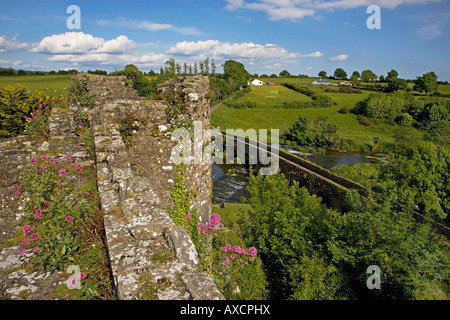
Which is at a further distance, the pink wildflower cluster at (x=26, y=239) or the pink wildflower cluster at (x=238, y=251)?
the pink wildflower cluster at (x=238, y=251)

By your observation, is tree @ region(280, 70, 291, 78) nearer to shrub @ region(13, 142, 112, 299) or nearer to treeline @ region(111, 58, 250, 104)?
treeline @ region(111, 58, 250, 104)

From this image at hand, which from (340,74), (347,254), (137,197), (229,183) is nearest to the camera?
(137,197)

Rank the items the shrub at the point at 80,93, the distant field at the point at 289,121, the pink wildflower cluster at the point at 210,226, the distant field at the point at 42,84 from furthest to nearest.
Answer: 1. the distant field at the point at 289,121
2. the distant field at the point at 42,84
3. the shrub at the point at 80,93
4. the pink wildflower cluster at the point at 210,226

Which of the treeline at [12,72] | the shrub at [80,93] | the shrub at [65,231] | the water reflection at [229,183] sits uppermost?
the treeline at [12,72]

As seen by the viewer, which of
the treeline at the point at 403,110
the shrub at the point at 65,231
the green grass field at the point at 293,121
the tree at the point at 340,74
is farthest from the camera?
the tree at the point at 340,74

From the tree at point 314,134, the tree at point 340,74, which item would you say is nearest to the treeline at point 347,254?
the tree at point 314,134

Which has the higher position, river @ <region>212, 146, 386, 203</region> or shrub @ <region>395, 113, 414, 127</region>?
shrub @ <region>395, 113, 414, 127</region>

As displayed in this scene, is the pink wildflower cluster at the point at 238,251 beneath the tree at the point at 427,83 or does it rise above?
beneath

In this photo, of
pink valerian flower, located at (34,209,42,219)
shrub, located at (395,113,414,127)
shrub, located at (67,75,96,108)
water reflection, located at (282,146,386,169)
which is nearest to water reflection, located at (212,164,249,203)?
water reflection, located at (282,146,386,169)

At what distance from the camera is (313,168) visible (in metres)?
32.6

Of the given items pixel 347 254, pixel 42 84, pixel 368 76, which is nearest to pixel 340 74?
pixel 368 76

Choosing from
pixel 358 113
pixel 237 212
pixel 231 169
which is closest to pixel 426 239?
pixel 237 212

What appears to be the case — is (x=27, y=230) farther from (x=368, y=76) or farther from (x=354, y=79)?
(x=354, y=79)

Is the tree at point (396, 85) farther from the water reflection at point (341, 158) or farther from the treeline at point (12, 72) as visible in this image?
the treeline at point (12, 72)
